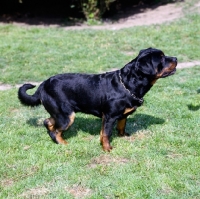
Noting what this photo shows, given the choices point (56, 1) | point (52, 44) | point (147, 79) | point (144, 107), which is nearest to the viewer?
point (147, 79)

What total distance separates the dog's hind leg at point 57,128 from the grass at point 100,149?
11 cm

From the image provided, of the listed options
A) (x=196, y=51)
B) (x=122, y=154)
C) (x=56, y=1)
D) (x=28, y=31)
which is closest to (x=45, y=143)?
(x=122, y=154)

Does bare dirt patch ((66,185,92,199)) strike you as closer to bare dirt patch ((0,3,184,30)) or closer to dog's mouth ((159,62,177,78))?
dog's mouth ((159,62,177,78))

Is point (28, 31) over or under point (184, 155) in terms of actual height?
under

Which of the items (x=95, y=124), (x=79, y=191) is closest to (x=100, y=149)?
(x=95, y=124)

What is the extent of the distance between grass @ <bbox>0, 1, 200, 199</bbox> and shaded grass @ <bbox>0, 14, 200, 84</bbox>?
0.06 metres

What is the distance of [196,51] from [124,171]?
6.74m

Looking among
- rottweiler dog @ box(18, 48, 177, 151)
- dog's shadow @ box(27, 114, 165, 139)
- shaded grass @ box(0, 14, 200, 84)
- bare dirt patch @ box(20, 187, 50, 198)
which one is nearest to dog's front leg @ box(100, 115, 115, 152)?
rottweiler dog @ box(18, 48, 177, 151)

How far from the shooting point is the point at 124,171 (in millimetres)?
4785

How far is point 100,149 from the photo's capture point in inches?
213

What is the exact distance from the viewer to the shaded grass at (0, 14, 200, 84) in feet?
31.7

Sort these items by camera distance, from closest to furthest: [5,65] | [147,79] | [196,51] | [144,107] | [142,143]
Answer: [147,79]
[142,143]
[144,107]
[5,65]
[196,51]

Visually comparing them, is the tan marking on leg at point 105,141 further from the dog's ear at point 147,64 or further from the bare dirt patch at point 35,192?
the bare dirt patch at point 35,192

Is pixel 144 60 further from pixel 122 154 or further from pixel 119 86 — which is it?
pixel 122 154
